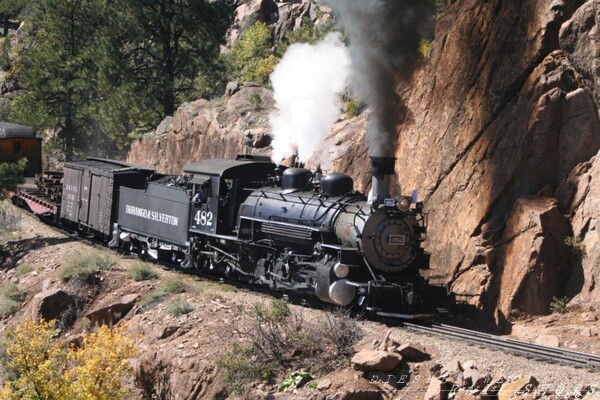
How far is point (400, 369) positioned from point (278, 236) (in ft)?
19.0

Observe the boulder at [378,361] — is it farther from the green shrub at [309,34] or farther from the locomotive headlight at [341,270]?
the green shrub at [309,34]

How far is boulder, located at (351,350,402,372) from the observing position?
44.2ft

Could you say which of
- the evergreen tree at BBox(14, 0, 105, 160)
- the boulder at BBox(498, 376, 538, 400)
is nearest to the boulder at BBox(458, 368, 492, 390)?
the boulder at BBox(498, 376, 538, 400)

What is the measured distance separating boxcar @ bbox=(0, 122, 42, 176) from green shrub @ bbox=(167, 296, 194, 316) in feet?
76.6

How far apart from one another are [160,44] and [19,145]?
8.53 meters

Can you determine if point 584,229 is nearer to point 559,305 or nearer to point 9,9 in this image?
point 559,305

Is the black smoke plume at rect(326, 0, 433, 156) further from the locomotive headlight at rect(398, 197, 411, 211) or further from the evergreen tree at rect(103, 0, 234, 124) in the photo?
the evergreen tree at rect(103, 0, 234, 124)

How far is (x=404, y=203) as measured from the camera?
17.0 metres

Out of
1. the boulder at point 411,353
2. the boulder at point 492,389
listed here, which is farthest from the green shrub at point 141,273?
the boulder at point 492,389

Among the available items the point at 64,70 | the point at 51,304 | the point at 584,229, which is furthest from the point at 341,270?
the point at 64,70

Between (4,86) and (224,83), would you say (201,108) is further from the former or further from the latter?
(4,86)

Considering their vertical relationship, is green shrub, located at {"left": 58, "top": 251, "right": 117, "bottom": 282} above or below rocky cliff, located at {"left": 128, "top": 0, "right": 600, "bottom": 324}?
below

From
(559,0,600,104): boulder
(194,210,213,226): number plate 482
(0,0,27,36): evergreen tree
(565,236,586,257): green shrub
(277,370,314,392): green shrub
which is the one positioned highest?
(0,0,27,36): evergreen tree

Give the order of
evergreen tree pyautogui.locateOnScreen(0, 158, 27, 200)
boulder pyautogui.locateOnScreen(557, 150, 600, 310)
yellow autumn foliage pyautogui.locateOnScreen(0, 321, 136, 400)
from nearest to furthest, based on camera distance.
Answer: yellow autumn foliage pyautogui.locateOnScreen(0, 321, 136, 400)
boulder pyautogui.locateOnScreen(557, 150, 600, 310)
evergreen tree pyautogui.locateOnScreen(0, 158, 27, 200)
